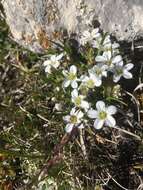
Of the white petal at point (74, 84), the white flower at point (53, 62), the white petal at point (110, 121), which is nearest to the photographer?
the white petal at point (110, 121)

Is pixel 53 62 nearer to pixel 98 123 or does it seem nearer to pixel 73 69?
pixel 73 69

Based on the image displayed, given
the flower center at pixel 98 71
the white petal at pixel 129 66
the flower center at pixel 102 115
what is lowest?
the flower center at pixel 102 115

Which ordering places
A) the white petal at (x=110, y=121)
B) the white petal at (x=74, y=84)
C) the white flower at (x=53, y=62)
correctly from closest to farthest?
the white petal at (x=110, y=121)
the white petal at (x=74, y=84)
the white flower at (x=53, y=62)

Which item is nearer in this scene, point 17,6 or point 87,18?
point 87,18

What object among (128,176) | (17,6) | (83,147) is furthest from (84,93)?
(17,6)

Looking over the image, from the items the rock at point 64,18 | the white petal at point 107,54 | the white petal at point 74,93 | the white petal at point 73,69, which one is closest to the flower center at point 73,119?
the white petal at point 74,93

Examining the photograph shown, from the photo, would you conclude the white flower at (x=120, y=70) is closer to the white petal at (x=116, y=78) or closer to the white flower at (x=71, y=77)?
the white petal at (x=116, y=78)

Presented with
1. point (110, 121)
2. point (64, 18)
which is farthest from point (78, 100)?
point (64, 18)

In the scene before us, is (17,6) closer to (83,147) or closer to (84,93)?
(84,93)
